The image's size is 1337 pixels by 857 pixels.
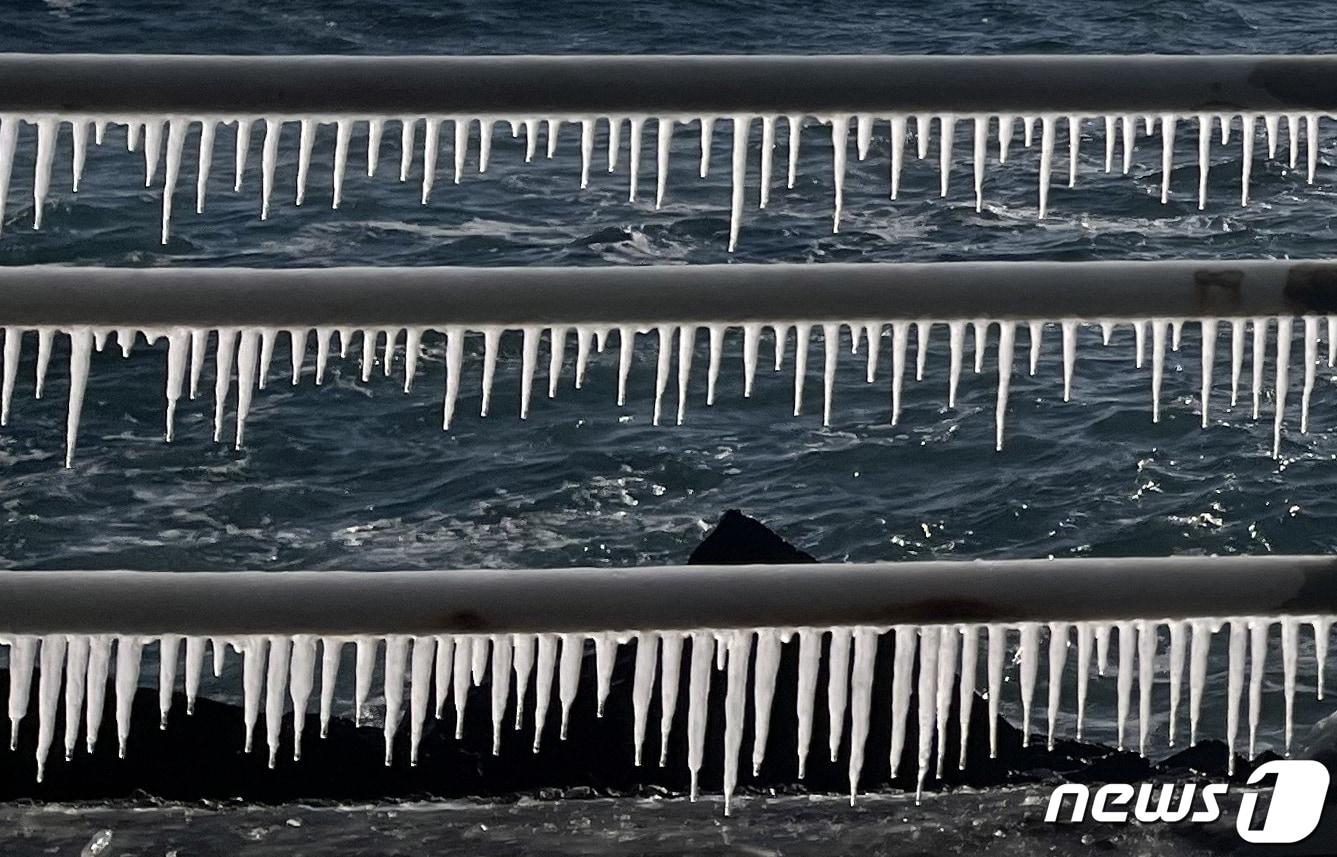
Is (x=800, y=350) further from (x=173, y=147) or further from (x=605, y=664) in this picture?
(x=173, y=147)

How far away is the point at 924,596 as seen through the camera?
12.4ft

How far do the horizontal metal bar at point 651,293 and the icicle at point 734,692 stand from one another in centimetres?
67

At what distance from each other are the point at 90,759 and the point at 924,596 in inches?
139

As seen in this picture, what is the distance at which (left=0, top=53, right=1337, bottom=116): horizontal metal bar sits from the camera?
14.0 feet

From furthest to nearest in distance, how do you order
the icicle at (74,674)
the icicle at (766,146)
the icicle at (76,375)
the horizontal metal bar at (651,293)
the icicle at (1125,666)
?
1. the icicle at (766,146)
2. the icicle at (76,375)
3. the icicle at (1125,666)
4. the horizontal metal bar at (651,293)
5. the icicle at (74,674)

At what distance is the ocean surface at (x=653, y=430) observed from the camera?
1495 centimetres

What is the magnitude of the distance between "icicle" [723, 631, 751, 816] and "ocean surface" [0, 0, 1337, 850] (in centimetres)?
776

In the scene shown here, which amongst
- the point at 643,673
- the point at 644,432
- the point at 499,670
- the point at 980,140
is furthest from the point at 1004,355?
the point at 644,432

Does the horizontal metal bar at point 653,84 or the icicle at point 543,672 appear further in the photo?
the horizontal metal bar at point 653,84

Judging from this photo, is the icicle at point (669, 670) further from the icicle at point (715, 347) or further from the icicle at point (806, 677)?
the icicle at point (715, 347)

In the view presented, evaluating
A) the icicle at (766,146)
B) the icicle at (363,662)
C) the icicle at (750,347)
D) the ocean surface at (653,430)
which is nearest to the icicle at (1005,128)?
the icicle at (766,146)

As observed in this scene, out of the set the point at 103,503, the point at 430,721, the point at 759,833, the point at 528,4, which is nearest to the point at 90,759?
the point at 430,721

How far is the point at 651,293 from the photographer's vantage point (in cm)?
396

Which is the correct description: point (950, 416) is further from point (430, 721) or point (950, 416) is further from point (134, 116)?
point (134, 116)
